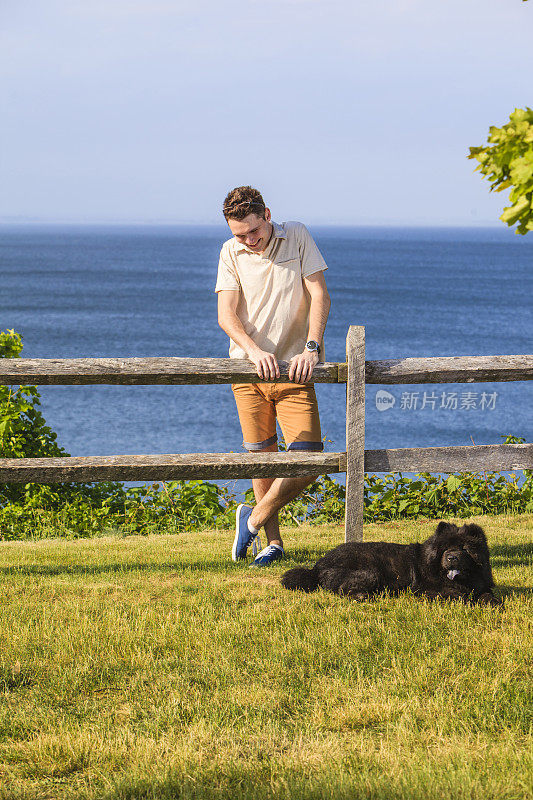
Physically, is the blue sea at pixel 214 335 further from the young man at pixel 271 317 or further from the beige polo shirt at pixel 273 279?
the beige polo shirt at pixel 273 279

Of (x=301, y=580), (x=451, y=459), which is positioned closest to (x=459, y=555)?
(x=301, y=580)

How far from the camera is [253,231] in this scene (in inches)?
224

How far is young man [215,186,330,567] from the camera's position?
5711 mm

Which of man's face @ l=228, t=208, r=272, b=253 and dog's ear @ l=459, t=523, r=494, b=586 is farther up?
man's face @ l=228, t=208, r=272, b=253

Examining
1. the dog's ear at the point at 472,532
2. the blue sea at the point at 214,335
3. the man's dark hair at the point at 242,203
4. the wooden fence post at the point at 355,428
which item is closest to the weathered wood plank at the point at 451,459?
the wooden fence post at the point at 355,428

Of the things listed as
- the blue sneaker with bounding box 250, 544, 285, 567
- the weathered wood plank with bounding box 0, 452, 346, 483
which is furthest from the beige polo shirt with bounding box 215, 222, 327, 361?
the blue sneaker with bounding box 250, 544, 285, 567

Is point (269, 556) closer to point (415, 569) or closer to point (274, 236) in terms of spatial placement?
point (415, 569)

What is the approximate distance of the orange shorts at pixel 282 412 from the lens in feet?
19.9

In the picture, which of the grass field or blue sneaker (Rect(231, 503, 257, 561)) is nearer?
the grass field

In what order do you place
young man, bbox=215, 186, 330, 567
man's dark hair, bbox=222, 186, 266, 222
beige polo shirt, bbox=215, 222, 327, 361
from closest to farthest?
1. man's dark hair, bbox=222, 186, 266, 222
2. young man, bbox=215, 186, 330, 567
3. beige polo shirt, bbox=215, 222, 327, 361

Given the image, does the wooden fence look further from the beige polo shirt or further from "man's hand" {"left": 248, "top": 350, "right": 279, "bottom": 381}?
the beige polo shirt

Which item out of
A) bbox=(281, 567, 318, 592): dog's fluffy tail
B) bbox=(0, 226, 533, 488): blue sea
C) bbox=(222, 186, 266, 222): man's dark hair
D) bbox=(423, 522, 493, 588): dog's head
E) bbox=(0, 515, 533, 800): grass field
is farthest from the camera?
bbox=(0, 226, 533, 488): blue sea

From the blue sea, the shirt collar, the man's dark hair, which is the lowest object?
the blue sea

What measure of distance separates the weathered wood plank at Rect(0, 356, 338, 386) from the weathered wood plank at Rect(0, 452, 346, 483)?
0.54m
